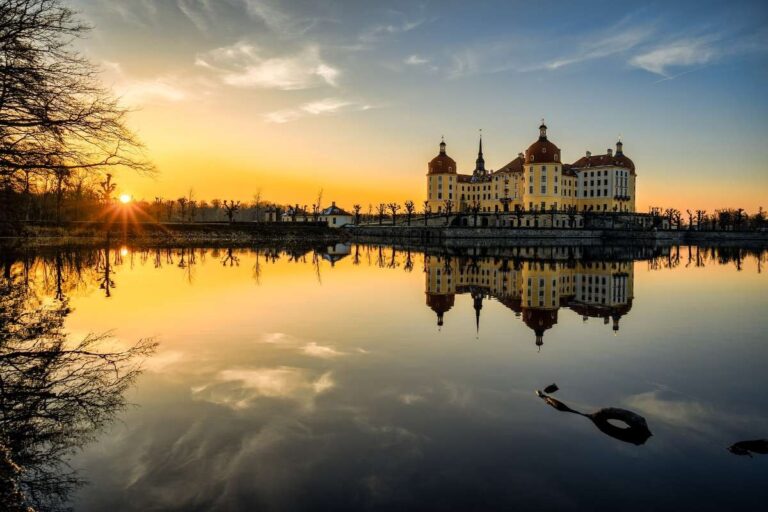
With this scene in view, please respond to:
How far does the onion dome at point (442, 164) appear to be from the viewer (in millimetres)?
120500

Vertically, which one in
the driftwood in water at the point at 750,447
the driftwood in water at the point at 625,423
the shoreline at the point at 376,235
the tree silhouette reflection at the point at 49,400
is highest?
the shoreline at the point at 376,235

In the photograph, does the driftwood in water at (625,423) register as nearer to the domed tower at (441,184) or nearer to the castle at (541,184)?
the castle at (541,184)

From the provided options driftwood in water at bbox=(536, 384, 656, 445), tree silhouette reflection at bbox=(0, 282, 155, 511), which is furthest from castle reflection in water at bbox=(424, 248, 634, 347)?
tree silhouette reflection at bbox=(0, 282, 155, 511)

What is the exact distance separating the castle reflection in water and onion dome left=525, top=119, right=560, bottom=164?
209 ft

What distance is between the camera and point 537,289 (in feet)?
80.6

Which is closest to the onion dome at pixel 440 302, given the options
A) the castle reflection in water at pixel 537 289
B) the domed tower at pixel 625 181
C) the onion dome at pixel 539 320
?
the castle reflection in water at pixel 537 289

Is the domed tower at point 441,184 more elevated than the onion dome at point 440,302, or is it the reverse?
the domed tower at point 441,184

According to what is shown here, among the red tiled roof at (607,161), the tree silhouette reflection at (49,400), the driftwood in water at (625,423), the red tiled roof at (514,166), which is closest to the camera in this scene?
the tree silhouette reflection at (49,400)

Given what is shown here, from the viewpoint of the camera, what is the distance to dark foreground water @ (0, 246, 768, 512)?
6086 mm

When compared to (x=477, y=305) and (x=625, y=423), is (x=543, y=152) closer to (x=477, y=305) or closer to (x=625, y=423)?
(x=477, y=305)

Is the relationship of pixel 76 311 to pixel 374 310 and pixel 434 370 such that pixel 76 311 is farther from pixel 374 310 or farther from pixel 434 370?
pixel 434 370

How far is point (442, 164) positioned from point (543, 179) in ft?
94.7

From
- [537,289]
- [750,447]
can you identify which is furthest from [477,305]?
[750,447]

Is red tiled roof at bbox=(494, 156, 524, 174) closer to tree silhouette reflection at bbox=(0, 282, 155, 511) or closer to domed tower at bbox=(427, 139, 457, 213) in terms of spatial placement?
domed tower at bbox=(427, 139, 457, 213)
